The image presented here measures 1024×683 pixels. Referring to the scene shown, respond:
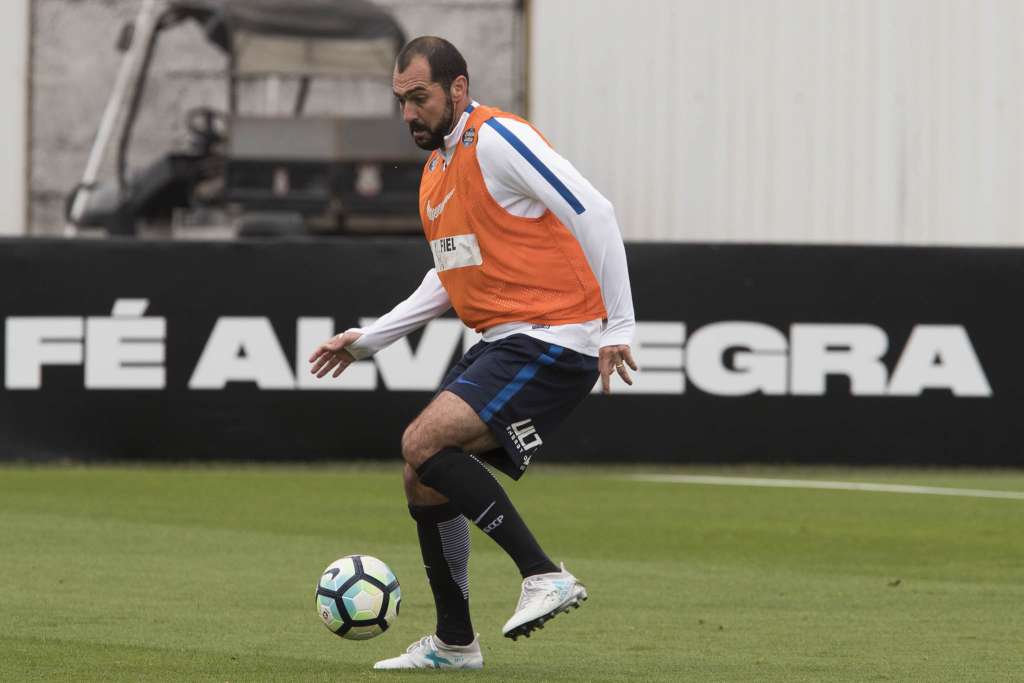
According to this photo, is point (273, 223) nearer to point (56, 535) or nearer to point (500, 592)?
point (56, 535)

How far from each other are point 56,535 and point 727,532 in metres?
3.80

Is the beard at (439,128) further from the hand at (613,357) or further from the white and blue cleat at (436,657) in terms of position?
the white and blue cleat at (436,657)

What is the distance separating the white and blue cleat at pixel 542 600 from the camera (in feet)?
19.1

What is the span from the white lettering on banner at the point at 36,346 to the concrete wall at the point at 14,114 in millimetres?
8913

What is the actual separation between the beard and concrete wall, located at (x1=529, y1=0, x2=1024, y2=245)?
16798mm

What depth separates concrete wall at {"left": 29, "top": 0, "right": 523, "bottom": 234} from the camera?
24156 mm

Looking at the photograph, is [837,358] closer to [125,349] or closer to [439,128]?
[125,349]

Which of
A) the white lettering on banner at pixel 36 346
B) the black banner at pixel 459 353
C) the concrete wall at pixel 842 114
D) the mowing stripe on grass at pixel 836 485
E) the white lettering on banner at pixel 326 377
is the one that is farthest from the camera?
the concrete wall at pixel 842 114

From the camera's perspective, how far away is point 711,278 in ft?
49.8

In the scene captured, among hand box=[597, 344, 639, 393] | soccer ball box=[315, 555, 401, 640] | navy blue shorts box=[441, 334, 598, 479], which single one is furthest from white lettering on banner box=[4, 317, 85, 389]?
hand box=[597, 344, 639, 393]

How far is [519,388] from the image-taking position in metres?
6.13

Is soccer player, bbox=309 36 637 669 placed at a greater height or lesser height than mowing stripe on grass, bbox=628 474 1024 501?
greater

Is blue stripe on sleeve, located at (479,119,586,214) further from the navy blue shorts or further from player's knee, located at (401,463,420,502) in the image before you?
player's knee, located at (401,463,420,502)

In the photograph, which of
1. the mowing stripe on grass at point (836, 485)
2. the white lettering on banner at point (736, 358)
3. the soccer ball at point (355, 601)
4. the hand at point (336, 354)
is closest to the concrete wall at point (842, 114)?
the white lettering on banner at point (736, 358)
